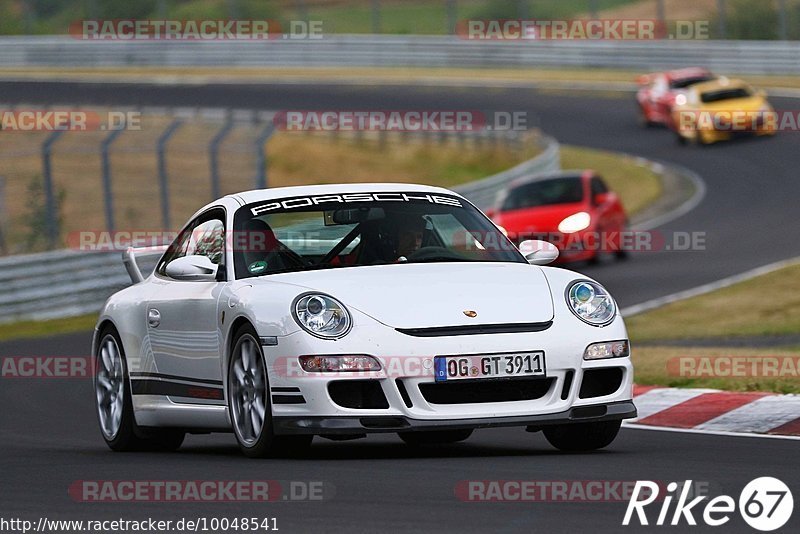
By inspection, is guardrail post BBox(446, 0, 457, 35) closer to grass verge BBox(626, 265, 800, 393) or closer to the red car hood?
the red car hood

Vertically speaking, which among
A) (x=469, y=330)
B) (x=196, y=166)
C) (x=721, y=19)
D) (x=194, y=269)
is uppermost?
(x=194, y=269)

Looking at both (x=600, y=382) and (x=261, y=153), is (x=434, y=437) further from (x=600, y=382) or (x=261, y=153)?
(x=261, y=153)

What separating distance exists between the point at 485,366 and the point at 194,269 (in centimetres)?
178

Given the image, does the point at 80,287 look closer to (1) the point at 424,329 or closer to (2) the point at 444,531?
(1) the point at 424,329

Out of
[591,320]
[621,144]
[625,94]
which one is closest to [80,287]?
[591,320]

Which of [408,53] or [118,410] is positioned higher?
[118,410]

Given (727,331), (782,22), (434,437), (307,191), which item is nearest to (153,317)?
(307,191)

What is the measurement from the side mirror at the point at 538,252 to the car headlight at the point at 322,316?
1510 millimetres

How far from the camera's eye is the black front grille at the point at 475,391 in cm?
794

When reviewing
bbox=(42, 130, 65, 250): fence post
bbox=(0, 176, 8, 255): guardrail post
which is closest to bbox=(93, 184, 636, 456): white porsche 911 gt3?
bbox=(42, 130, 65, 250): fence post

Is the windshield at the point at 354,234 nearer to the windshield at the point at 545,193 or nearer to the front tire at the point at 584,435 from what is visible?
the front tire at the point at 584,435

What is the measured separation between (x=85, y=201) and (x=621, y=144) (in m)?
14.1

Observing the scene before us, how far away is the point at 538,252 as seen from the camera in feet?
30.4

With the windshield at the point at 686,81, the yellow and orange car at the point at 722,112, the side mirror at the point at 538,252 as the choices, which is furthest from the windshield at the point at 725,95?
the side mirror at the point at 538,252
